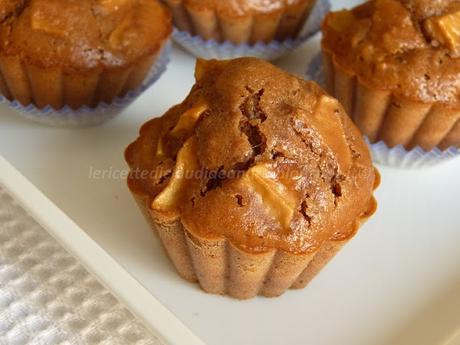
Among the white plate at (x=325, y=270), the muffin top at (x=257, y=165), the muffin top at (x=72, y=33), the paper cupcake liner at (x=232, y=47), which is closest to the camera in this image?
the muffin top at (x=257, y=165)

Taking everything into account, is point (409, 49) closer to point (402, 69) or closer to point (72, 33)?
point (402, 69)

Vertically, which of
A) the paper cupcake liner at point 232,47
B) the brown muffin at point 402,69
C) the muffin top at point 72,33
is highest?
the brown muffin at point 402,69

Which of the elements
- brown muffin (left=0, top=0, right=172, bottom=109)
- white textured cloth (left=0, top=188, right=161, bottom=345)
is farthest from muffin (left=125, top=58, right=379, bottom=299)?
brown muffin (left=0, top=0, right=172, bottom=109)

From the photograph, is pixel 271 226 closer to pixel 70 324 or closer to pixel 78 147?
pixel 70 324

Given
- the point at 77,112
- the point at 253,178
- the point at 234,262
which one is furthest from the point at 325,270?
the point at 77,112

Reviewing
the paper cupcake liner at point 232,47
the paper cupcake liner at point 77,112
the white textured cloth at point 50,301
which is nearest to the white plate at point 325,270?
the paper cupcake liner at point 77,112

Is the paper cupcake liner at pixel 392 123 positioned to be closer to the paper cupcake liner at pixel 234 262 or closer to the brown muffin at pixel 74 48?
the paper cupcake liner at pixel 234 262

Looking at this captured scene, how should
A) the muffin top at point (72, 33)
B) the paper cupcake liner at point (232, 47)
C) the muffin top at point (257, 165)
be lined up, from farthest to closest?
1. the paper cupcake liner at point (232, 47)
2. the muffin top at point (72, 33)
3. the muffin top at point (257, 165)

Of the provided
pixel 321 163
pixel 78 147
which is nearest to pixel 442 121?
pixel 321 163
